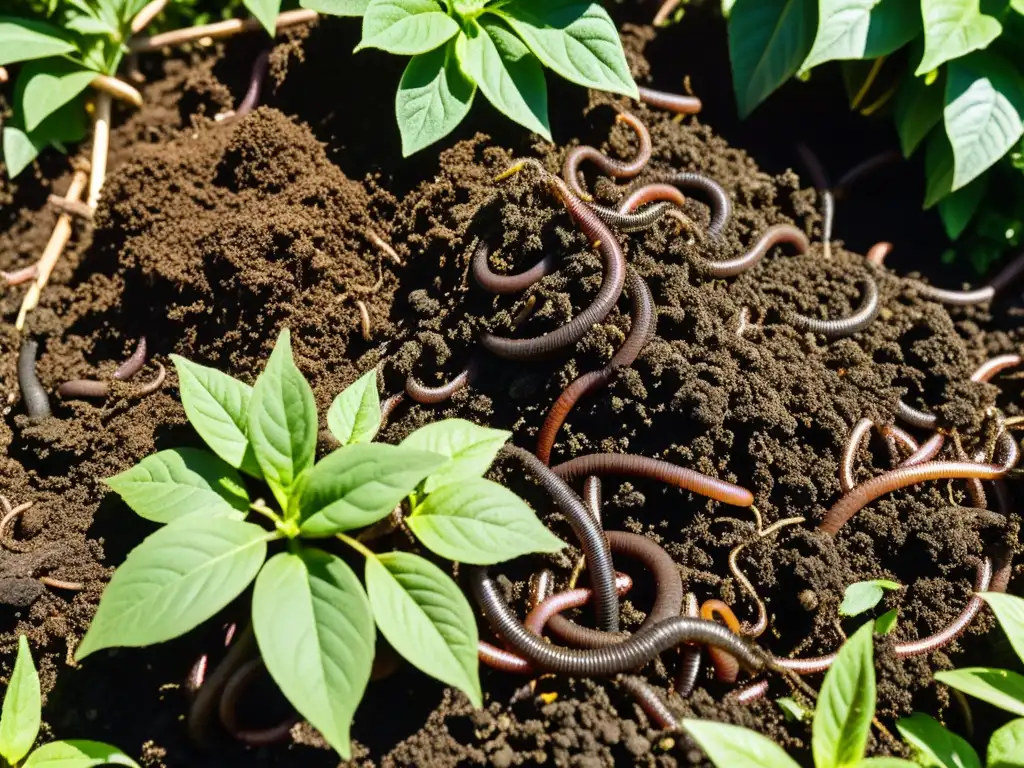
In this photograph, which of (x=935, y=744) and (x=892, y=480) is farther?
(x=892, y=480)

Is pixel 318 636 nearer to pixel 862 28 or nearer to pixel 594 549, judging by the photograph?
pixel 594 549

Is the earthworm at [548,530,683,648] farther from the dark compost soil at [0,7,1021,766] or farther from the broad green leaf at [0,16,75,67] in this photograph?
the broad green leaf at [0,16,75,67]

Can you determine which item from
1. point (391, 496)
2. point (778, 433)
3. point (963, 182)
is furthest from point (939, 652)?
point (391, 496)

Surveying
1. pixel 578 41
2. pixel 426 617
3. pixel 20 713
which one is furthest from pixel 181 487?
pixel 578 41

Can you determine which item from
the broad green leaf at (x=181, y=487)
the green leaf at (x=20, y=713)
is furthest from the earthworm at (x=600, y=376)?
the green leaf at (x=20, y=713)

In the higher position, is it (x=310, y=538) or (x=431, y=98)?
(x=431, y=98)

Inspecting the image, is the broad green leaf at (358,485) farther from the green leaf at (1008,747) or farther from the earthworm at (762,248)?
the green leaf at (1008,747)
